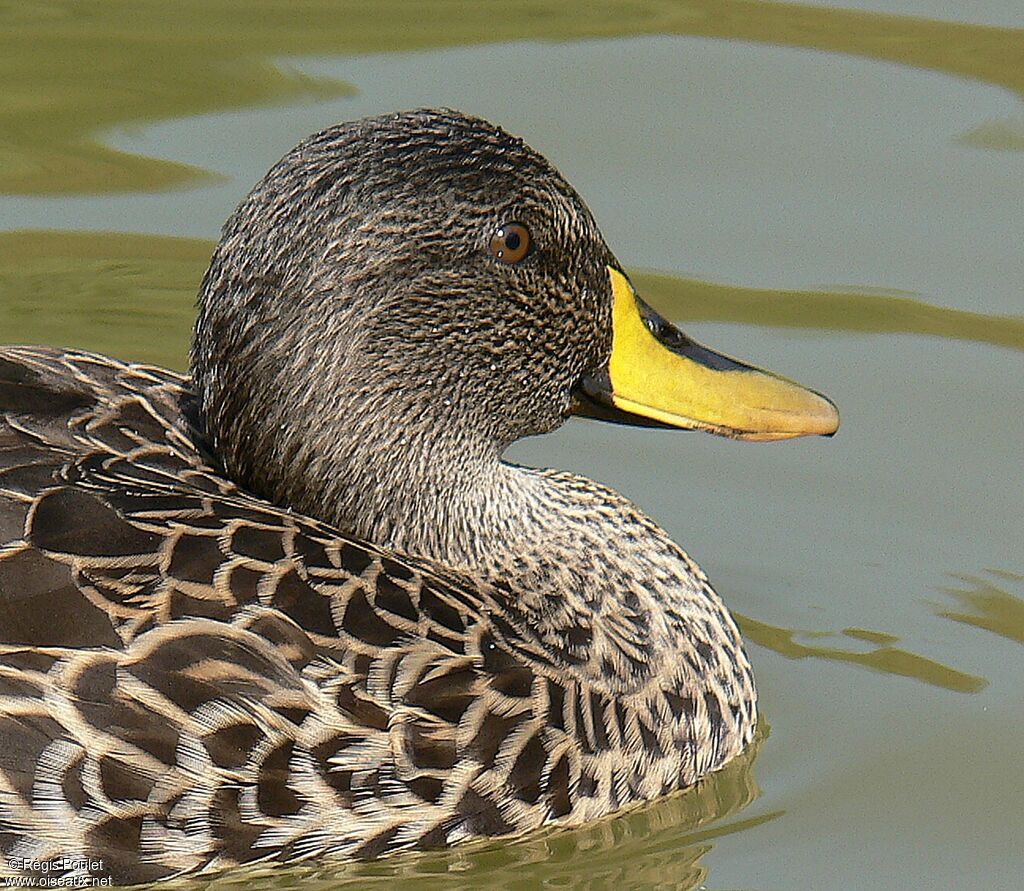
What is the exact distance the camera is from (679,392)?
5.89 m

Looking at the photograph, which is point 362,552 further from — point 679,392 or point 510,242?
point 679,392

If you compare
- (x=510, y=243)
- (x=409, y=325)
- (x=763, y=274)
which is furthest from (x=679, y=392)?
(x=763, y=274)

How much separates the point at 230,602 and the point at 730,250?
3578mm

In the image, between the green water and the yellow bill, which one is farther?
the yellow bill

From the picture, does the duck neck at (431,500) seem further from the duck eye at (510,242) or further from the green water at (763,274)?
the green water at (763,274)

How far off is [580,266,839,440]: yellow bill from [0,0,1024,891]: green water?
2.70 ft

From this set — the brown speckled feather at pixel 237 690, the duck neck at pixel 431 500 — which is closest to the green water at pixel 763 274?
the brown speckled feather at pixel 237 690

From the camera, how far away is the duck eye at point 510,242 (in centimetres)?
552

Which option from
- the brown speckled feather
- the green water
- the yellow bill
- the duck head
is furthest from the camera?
the yellow bill

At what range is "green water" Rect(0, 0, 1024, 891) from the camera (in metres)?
5.78

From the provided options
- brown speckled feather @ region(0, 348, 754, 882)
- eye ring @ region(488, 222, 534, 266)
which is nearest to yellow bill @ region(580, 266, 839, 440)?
eye ring @ region(488, 222, 534, 266)

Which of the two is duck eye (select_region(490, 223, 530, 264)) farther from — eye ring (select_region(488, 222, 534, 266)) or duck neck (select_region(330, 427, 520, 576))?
duck neck (select_region(330, 427, 520, 576))

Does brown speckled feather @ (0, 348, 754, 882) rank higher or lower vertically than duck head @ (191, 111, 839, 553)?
lower

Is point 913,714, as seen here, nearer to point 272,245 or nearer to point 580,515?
point 580,515
